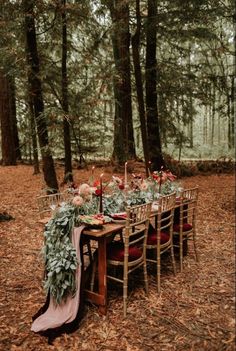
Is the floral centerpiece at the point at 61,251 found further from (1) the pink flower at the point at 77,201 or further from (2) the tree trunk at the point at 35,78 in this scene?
(2) the tree trunk at the point at 35,78

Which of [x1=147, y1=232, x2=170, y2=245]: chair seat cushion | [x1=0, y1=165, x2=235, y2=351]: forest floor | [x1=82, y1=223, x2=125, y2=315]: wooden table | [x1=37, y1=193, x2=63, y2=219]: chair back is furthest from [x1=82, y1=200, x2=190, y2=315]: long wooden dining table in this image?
[x1=37, y1=193, x2=63, y2=219]: chair back

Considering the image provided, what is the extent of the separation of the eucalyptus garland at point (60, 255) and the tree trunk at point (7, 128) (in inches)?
347

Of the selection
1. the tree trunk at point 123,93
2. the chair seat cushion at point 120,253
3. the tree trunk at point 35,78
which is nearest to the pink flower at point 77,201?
the chair seat cushion at point 120,253

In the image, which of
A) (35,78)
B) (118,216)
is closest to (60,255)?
(118,216)

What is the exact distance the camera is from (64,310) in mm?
3186

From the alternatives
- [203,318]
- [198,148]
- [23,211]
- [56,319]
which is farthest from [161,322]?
[198,148]

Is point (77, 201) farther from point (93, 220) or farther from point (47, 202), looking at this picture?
point (47, 202)

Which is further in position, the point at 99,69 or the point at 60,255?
the point at 99,69

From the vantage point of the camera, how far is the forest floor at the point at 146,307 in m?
2.88

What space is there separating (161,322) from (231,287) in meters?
1.14

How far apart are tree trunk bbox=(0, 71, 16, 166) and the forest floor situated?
611cm

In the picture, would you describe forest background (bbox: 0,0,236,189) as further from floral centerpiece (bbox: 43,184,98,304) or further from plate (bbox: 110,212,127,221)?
floral centerpiece (bbox: 43,184,98,304)

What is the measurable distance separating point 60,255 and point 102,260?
15.8 inches

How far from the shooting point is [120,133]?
957 cm
